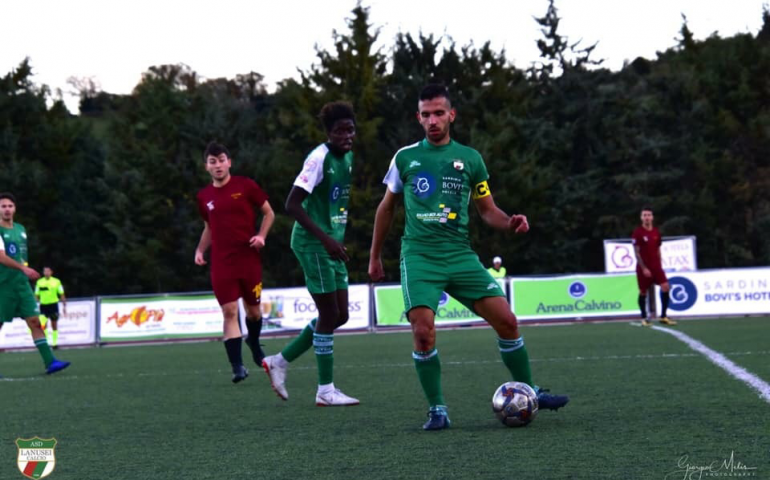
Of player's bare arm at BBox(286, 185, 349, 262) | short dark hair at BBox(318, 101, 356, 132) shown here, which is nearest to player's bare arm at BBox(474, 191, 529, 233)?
player's bare arm at BBox(286, 185, 349, 262)

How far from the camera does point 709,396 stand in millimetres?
6984

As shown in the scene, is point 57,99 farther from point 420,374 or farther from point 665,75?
point 420,374

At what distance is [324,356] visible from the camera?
8.03 meters

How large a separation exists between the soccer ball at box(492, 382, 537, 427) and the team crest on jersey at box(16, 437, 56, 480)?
2.37 m

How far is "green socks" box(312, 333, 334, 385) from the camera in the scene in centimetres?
796

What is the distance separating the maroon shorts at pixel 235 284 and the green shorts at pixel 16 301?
10.5 feet

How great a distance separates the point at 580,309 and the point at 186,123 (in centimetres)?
2853

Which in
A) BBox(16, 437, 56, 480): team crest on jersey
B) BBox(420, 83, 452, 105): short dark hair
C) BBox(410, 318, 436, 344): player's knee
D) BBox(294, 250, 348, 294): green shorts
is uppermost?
BBox(420, 83, 452, 105): short dark hair

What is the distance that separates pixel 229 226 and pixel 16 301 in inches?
138

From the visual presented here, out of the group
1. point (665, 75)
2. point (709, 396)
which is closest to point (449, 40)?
point (665, 75)

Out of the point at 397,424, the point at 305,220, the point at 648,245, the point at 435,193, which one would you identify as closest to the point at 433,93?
the point at 435,193

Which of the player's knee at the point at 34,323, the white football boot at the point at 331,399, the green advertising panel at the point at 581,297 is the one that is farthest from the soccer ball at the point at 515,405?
the green advertising panel at the point at 581,297

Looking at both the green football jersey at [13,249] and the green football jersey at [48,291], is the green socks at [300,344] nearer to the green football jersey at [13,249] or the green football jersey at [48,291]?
the green football jersey at [13,249]

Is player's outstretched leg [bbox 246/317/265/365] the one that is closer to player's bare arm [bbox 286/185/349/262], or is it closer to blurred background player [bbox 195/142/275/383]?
blurred background player [bbox 195/142/275/383]
